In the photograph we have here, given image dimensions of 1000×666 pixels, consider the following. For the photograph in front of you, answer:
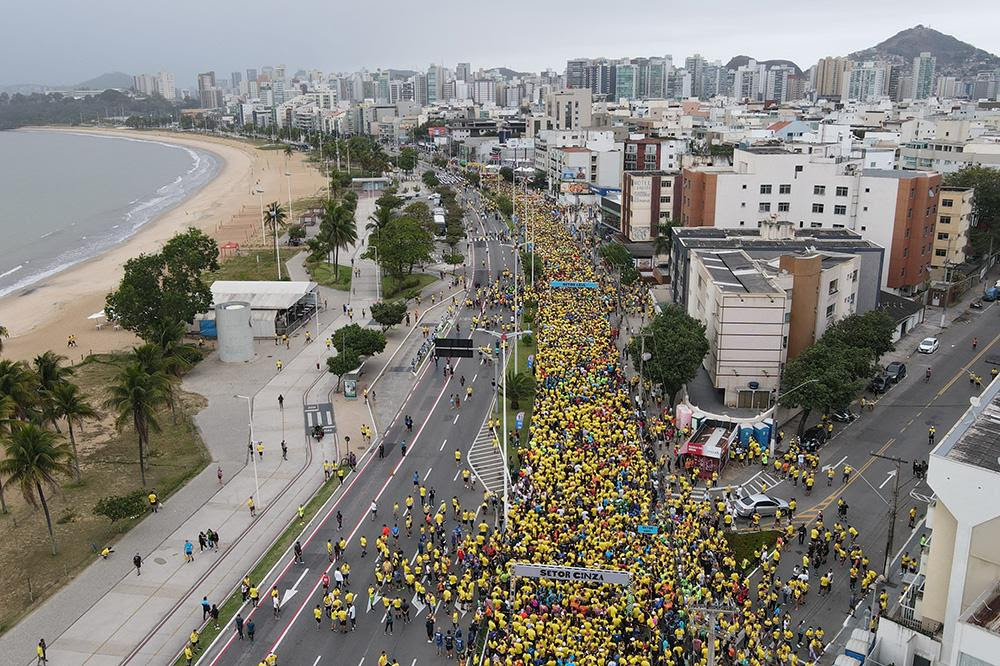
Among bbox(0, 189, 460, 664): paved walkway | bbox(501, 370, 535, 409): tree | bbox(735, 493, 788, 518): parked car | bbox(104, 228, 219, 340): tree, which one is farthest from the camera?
bbox(104, 228, 219, 340): tree

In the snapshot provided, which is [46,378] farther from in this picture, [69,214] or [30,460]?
[69,214]

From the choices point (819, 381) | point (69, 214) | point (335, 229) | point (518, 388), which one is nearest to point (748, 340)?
point (819, 381)

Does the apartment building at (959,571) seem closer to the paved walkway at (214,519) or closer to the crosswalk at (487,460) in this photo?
the crosswalk at (487,460)

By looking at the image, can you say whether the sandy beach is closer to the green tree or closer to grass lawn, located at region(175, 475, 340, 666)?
the green tree

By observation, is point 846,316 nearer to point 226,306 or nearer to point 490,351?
point 490,351

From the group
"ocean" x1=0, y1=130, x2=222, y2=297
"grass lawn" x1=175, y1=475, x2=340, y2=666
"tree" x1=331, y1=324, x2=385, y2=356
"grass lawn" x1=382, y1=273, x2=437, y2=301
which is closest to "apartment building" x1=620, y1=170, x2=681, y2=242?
"grass lawn" x1=382, y1=273, x2=437, y2=301

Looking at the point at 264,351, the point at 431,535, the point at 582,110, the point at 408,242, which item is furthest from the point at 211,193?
the point at 431,535
